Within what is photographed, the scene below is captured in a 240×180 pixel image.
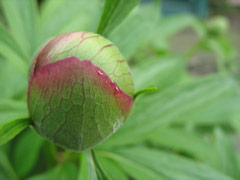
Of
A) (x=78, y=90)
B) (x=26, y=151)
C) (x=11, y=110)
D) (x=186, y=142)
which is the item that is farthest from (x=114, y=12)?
(x=186, y=142)

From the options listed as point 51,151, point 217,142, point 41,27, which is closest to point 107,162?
point 51,151

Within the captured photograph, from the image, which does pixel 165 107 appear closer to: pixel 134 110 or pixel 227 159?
pixel 134 110

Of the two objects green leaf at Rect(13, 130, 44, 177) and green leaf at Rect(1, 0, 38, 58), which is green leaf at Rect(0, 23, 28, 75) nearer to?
green leaf at Rect(1, 0, 38, 58)

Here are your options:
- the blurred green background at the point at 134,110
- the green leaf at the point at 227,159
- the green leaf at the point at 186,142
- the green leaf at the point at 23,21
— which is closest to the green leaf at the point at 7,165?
the blurred green background at the point at 134,110

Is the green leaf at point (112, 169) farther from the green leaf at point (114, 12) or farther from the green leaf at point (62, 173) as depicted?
the green leaf at point (114, 12)

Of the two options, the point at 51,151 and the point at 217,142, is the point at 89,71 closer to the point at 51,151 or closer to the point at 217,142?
the point at 51,151
